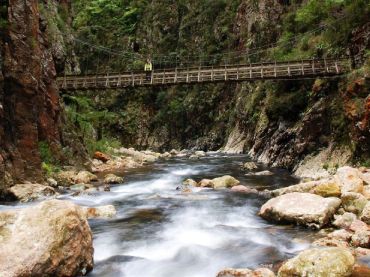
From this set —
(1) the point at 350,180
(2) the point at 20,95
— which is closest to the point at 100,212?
(1) the point at 350,180

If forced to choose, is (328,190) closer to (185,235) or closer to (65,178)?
(185,235)

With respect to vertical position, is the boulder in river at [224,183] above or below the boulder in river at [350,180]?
below

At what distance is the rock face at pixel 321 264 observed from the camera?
6227 mm

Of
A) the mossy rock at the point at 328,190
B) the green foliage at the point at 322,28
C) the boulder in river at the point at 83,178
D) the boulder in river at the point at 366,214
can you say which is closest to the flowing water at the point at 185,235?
the boulder in river at the point at 366,214

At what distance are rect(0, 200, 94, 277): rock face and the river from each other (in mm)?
529

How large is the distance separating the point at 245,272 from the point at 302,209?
3.59 meters

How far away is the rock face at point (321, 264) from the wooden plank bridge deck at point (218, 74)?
50.4ft

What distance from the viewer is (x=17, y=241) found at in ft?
20.8

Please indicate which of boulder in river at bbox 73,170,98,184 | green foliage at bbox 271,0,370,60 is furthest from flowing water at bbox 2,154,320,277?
green foliage at bbox 271,0,370,60

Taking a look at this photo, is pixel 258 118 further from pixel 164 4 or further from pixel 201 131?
pixel 164 4

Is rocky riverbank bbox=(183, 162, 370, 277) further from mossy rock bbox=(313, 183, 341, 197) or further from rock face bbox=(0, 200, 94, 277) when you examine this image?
rock face bbox=(0, 200, 94, 277)

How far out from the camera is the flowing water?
7578 mm

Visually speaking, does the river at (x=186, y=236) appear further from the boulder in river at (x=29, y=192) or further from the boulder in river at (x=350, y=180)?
the boulder in river at (x=350, y=180)

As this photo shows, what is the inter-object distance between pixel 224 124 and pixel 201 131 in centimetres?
422
